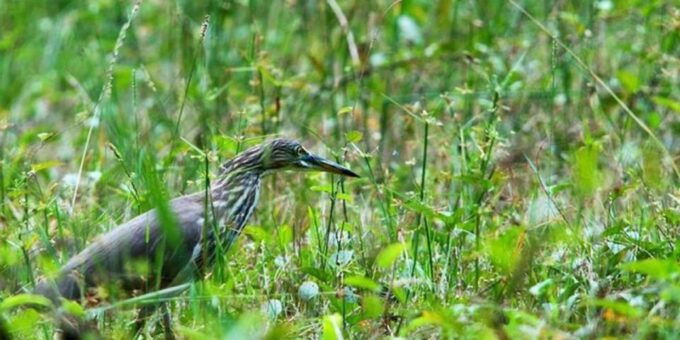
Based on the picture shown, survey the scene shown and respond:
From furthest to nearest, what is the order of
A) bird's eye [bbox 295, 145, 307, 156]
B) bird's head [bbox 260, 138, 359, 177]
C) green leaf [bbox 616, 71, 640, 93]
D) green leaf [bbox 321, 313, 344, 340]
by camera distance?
green leaf [bbox 616, 71, 640, 93] → bird's eye [bbox 295, 145, 307, 156] → bird's head [bbox 260, 138, 359, 177] → green leaf [bbox 321, 313, 344, 340]

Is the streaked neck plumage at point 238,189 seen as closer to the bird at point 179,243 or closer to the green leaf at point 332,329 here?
the bird at point 179,243

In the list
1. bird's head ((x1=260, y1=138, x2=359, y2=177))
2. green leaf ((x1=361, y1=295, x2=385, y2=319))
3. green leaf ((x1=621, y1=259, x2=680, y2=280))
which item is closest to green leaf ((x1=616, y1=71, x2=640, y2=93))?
bird's head ((x1=260, y1=138, x2=359, y2=177))

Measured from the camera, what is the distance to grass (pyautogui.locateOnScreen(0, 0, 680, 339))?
543 centimetres

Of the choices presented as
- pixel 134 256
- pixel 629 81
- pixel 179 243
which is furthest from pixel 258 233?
pixel 629 81

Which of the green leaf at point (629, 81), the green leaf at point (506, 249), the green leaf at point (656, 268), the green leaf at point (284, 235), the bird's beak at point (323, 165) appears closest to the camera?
the green leaf at point (656, 268)

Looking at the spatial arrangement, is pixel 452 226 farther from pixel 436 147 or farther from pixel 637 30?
pixel 637 30

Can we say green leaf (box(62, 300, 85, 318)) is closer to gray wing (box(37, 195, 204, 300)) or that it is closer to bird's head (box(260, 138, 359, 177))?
gray wing (box(37, 195, 204, 300))

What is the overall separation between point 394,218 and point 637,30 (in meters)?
2.76

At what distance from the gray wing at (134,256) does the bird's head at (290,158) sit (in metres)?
0.62

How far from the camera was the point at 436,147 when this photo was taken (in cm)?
802

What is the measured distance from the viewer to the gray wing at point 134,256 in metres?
5.73

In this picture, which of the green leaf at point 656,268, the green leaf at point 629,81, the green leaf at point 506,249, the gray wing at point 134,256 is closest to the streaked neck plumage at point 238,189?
the gray wing at point 134,256

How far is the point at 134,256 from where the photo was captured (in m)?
6.00

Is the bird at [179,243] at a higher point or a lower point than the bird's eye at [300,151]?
lower
